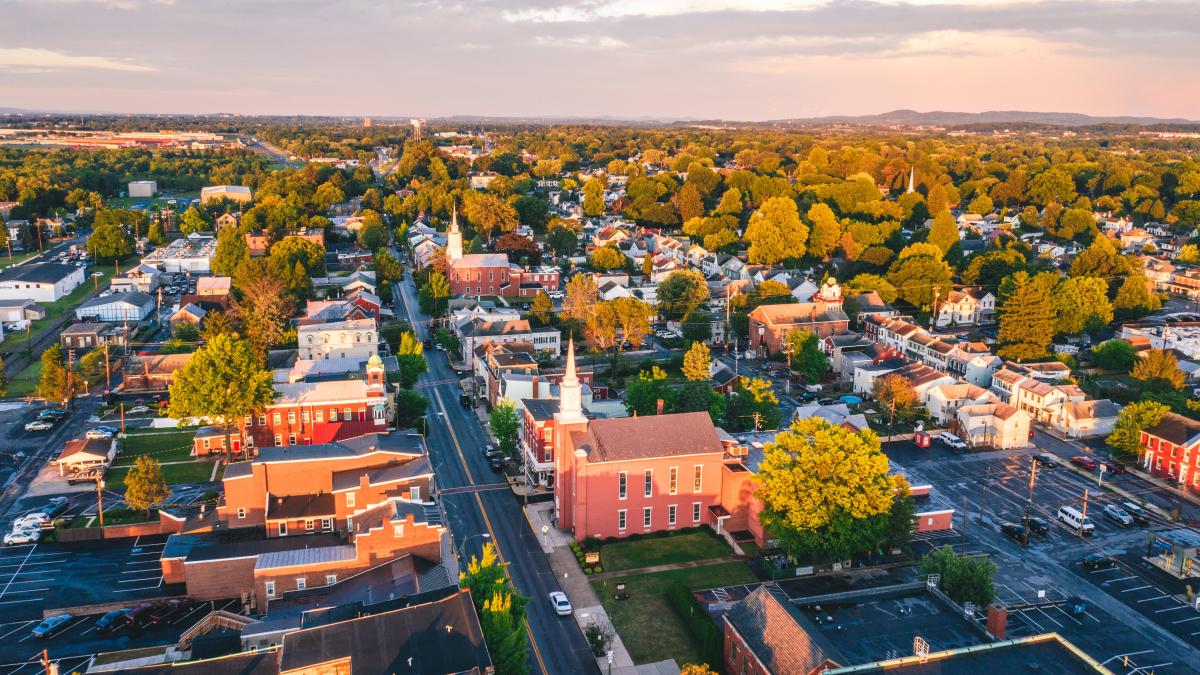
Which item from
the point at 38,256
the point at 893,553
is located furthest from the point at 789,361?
the point at 38,256

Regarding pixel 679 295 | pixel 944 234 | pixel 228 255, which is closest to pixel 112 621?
pixel 679 295

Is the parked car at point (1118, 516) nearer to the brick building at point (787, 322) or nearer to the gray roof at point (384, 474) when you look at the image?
the brick building at point (787, 322)

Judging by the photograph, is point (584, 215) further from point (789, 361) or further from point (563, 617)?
point (563, 617)

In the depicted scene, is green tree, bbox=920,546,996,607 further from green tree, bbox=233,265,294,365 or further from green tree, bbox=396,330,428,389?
green tree, bbox=233,265,294,365

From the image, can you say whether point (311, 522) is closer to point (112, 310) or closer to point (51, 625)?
point (51, 625)

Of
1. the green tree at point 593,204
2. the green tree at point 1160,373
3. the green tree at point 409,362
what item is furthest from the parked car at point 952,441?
the green tree at point 593,204
